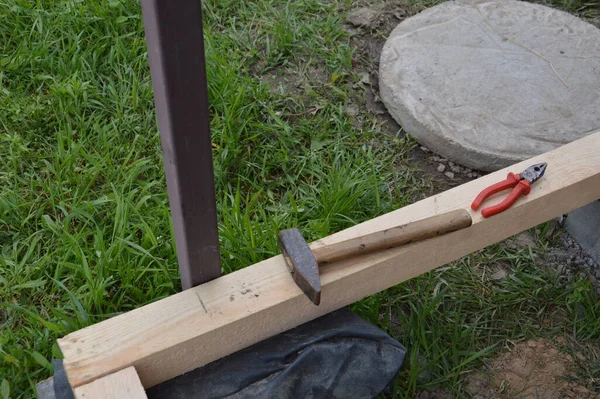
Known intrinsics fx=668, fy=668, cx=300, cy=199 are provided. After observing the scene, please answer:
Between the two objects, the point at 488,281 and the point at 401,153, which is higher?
the point at 401,153

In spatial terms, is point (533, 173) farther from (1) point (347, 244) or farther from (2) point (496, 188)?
(1) point (347, 244)

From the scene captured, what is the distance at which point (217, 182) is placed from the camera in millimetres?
2488

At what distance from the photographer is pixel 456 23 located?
3098 mm

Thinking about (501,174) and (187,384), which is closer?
(187,384)

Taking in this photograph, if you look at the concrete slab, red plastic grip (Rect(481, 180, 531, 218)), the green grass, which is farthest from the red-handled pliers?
the concrete slab

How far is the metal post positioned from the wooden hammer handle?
30cm

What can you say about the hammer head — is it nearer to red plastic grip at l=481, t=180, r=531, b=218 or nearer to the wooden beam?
the wooden beam

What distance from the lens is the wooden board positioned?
5.04ft

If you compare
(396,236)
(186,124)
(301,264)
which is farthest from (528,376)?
(186,124)

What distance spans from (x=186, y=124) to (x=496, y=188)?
97 cm

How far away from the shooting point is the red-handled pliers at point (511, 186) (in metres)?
1.88

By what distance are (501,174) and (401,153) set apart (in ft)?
2.44

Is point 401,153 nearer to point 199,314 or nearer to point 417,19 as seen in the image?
point 417,19

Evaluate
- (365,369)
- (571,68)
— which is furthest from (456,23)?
(365,369)
